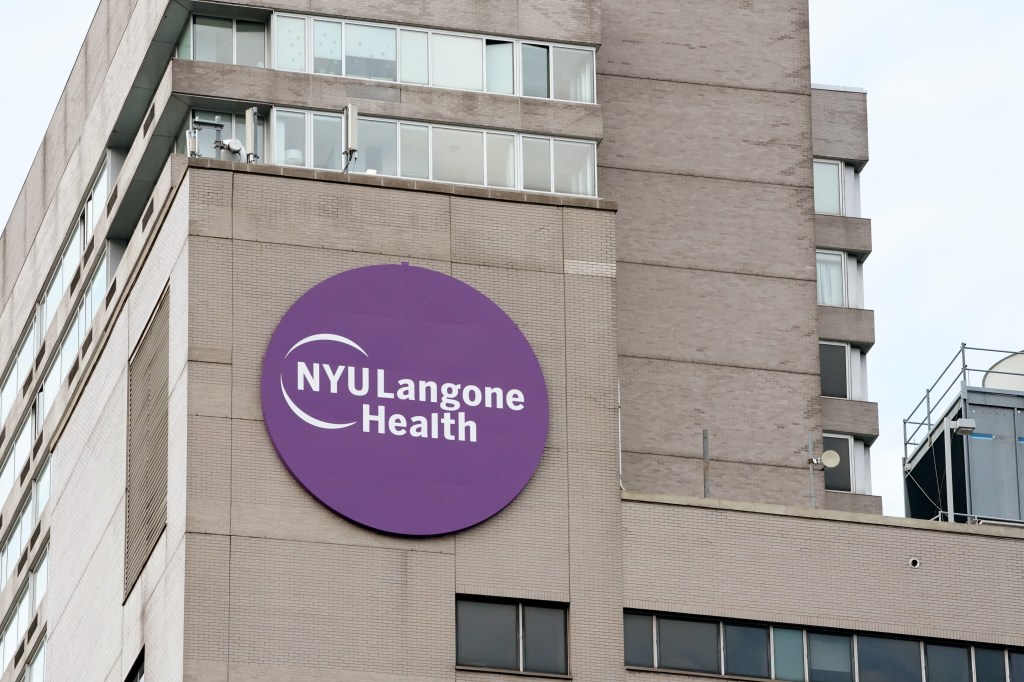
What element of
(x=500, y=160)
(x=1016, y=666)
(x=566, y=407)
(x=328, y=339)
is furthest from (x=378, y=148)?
(x=1016, y=666)

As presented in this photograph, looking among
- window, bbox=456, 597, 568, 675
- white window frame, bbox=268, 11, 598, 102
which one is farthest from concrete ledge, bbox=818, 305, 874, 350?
window, bbox=456, 597, 568, 675

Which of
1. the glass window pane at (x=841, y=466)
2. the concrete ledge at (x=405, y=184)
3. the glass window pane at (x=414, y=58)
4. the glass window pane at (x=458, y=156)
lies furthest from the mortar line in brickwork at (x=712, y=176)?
the concrete ledge at (x=405, y=184)

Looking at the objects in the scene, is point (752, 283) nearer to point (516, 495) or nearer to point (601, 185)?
point (601, 185)

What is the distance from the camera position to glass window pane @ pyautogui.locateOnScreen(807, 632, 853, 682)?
6031 cm

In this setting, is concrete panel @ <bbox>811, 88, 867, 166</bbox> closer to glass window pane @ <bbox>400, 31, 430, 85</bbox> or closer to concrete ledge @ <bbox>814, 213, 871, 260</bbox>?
concrete ledge @ <bbox>814, 213, 871, 260</bbox>

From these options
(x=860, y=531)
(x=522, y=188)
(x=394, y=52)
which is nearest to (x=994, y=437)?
(x=860, y=531)

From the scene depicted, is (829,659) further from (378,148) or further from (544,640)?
(378,148)

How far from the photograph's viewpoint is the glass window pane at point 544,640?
191 ft

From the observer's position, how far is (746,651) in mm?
60000

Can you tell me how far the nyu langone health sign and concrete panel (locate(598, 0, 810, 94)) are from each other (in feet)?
64.5

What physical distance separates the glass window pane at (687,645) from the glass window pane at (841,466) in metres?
19.6

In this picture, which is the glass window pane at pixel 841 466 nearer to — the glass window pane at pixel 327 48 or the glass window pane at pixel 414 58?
the glass window pane at pixel 414 58

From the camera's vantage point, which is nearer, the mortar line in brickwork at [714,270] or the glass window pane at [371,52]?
the glass window pane at [371,52]

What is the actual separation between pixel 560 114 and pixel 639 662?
19458mm
